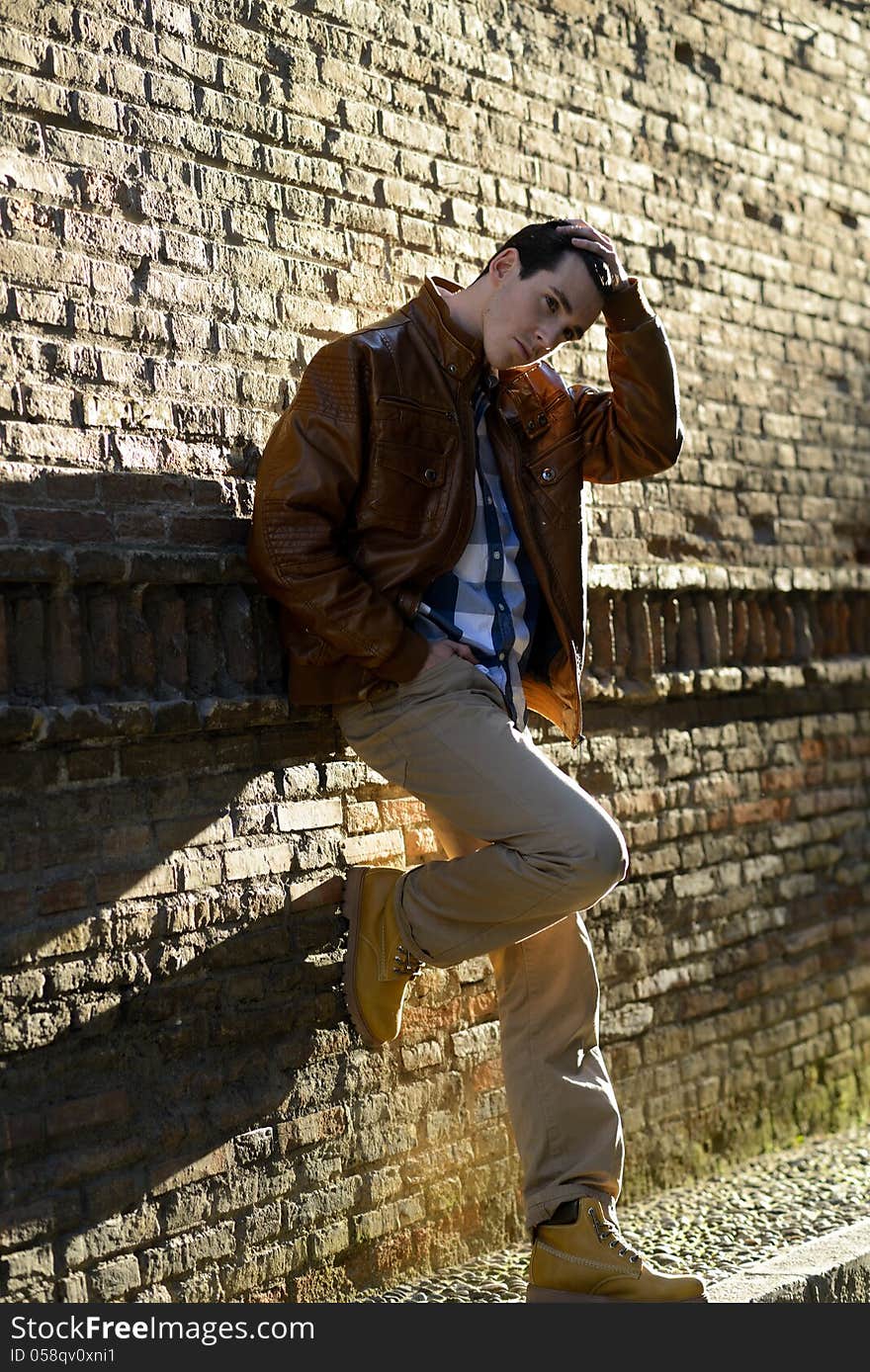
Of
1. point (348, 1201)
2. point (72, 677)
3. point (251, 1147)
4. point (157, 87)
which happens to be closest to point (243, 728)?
point (72, 677)

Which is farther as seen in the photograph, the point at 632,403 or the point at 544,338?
the point at 632,403

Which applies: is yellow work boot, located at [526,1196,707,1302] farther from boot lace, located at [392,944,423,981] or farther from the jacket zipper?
the jacket zipper

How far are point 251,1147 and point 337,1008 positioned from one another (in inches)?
15.9

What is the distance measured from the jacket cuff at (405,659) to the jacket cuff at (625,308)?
0.91 meters

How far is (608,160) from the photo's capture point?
16.8 ft

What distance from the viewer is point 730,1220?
4.71 metres

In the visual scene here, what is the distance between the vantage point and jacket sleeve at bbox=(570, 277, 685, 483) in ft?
12.7

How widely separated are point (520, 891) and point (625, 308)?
1.39 metres

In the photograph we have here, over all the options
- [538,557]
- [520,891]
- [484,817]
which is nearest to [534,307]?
[538,557]

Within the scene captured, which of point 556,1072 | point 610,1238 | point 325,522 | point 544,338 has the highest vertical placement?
point 544,338

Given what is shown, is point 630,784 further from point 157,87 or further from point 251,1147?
→ point 157,87

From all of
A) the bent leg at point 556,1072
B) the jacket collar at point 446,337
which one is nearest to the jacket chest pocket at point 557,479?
the jacket collar at point 446,337

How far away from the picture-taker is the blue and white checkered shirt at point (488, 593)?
3.75 meters

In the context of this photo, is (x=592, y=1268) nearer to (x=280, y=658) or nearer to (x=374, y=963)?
(x=374, y=963)
